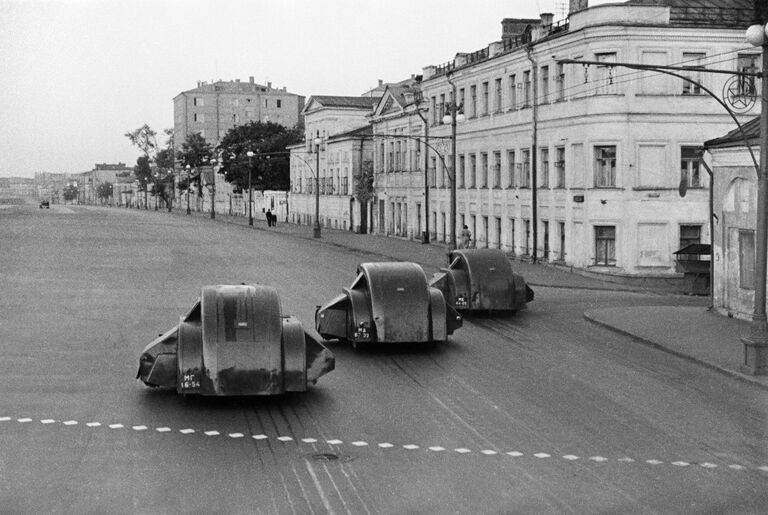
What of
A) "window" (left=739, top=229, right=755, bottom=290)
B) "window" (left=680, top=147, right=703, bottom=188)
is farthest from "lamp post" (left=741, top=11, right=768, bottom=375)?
"window" (left=680, top=147, right=703, bottom=188)

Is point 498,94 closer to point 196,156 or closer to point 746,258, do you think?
point 746,258

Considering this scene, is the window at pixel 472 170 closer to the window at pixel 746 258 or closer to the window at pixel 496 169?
the window at pixel 496 169

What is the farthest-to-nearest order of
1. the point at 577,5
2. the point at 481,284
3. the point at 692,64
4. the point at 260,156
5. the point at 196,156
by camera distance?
1. the point at 196,156
2. the point at 260,156
3. the point at 577,5
4. the point at 692,64
5. the point at 481,284

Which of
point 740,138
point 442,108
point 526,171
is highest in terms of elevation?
point 442,108

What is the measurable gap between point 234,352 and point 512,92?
39588mm

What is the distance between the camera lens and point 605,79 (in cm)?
4362

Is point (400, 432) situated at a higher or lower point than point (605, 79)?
lower

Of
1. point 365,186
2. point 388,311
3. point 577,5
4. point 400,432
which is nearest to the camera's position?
point 400,432

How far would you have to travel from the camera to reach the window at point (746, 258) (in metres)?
26.6

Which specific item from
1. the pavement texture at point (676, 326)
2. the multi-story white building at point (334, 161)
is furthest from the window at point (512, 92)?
the multi-story white building at point (334, 161)

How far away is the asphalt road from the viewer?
10930 millimetres

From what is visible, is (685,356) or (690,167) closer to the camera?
(685,356)

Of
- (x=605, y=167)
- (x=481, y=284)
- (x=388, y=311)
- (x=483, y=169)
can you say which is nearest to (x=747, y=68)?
(x=605, y=167)

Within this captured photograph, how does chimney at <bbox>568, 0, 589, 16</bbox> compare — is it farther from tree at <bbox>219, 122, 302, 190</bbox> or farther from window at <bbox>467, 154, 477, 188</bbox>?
tree at <bbox>219, 122, 302, 190</bbox>
